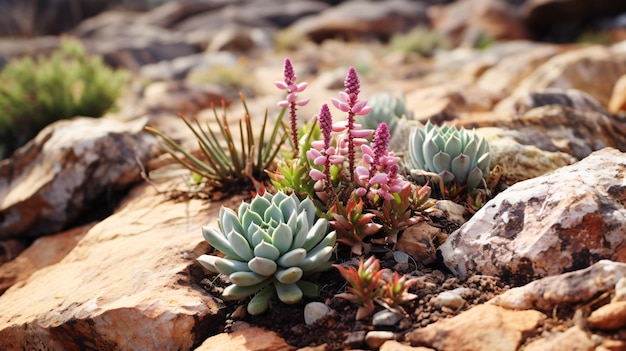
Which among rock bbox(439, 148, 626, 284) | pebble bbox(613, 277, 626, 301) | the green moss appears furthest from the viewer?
the green moss

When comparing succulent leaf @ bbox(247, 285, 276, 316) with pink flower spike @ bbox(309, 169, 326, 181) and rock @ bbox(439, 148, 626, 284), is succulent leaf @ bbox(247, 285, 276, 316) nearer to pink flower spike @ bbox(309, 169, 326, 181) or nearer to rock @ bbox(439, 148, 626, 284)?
pink flower spike @ bbox(309, 169, 326, 181)

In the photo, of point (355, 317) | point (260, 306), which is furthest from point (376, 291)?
point (260, 306)

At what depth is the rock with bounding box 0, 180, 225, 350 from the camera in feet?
9.46

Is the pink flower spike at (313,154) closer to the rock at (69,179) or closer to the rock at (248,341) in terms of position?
the rock at (248,341)

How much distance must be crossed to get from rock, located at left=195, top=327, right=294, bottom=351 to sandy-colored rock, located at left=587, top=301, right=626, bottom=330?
131cm

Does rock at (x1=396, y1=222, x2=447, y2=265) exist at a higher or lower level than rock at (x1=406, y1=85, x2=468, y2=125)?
lower

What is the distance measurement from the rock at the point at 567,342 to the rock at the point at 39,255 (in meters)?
3.51

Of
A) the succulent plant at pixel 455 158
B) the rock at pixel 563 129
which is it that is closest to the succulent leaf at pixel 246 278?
the succulent plant at pixel 455 158

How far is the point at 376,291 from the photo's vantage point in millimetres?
2605

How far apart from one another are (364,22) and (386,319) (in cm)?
1861

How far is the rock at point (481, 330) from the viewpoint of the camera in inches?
88.9

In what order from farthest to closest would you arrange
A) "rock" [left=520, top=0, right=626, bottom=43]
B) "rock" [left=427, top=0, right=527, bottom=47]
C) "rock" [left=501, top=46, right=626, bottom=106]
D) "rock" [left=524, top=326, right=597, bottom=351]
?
"rock" [left=427, top=0, right=527, bottom=47] < "rock" [left=520, top=0, right=626, bottom=43] < "rock" [left=501, top=46, right=626, bottom=106] < "rock" [left=524, top=326, right=597, bottom=351]

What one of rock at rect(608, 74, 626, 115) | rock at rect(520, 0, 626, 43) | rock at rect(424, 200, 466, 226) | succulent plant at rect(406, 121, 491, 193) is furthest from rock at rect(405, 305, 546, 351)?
rock at rect(520, 0, 626, 43)

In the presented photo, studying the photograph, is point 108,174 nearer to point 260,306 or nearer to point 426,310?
point 260,306
